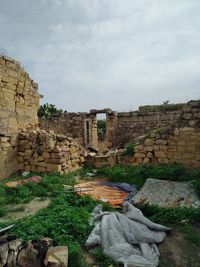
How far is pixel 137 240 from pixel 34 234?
1.45 m

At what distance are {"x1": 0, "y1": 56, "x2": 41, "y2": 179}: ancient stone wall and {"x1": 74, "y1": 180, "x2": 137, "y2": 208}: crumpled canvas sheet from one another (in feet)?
8.29

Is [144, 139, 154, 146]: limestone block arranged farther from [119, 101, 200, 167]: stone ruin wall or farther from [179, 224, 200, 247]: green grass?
[179, 224, 200, 247]: green grass

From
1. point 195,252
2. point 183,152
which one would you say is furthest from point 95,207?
point 183,152

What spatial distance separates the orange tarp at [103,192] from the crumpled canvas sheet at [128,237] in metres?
1.10

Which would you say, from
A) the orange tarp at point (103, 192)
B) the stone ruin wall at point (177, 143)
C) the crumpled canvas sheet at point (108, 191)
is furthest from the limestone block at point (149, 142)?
the orange tarp at point (103, 192)

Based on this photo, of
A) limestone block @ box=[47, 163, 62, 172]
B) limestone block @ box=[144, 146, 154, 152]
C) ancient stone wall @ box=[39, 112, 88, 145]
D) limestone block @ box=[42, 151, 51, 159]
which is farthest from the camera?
ancient stone wall @ box=[39, 112, 88, 145]

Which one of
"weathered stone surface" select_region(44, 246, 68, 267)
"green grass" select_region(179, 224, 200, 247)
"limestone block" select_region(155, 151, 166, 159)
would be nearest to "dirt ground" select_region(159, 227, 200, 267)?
"green grass" select_region(179, 224, 200, 247)

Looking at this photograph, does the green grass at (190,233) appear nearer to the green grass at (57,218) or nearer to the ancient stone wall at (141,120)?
the green grass at (57,218)

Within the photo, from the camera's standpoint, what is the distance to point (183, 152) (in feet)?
21.4

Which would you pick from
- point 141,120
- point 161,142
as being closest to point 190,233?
point 161,142

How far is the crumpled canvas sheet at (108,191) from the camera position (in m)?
5.20

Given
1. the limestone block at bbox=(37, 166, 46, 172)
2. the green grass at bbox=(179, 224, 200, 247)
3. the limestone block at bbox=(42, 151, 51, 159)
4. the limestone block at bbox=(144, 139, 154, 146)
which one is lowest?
the green grass at bbox=(179, 224, 200, 247)

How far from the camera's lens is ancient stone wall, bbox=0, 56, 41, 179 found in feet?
23.0

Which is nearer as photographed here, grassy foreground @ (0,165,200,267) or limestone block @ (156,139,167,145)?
grassy foreground @ (0,165,200,267)
